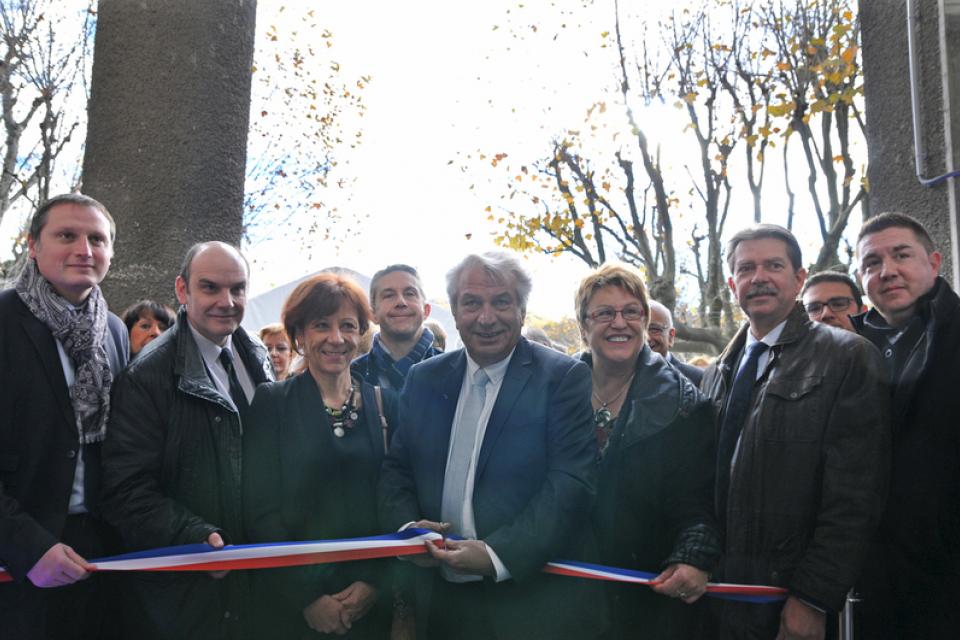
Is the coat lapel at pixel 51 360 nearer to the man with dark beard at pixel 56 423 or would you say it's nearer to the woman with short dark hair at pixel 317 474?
the man with dark beard at pixel 56 423

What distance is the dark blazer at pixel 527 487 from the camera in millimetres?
2549

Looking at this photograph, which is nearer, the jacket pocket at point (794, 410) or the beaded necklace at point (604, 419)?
the jacket pocket at point (794, 410)

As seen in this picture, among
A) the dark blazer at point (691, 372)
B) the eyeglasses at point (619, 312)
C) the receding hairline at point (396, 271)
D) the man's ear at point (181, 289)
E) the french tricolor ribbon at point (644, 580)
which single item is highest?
the receding hairline at point (396, 271)

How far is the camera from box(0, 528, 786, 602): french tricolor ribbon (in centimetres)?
257

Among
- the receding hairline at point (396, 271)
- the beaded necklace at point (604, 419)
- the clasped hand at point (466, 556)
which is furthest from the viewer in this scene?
the receding hairline at point (396, 271)

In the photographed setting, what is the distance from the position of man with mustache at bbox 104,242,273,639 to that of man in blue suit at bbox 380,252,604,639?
0.61 m

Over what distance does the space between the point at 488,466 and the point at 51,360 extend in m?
1.64

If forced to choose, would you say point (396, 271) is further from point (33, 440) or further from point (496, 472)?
point (33, 440)

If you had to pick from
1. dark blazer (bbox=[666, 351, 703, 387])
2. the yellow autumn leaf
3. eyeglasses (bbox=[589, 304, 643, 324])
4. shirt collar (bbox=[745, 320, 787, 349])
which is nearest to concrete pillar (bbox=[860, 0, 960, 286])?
dark blazer (bbox=[666, 351, 703, 387])

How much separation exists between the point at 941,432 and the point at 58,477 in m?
3.17

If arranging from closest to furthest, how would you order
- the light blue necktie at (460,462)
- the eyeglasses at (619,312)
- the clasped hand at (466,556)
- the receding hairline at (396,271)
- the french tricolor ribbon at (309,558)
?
the clasped hand at (466,556), the french tricolor ribbon at (309,558), the light blue necktie at (460,462), the eyeglasses at (619,312), the receding hairline at (396,271)

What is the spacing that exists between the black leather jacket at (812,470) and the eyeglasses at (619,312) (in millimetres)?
562

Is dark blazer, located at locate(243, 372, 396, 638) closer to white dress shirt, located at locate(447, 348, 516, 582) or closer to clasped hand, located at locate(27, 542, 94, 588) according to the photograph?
white dress shirt, located at locate(447, 348, 516, 582)

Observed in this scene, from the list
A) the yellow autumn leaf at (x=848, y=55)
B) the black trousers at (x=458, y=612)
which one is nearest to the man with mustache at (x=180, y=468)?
the black trousers at (x=458, y=612)
